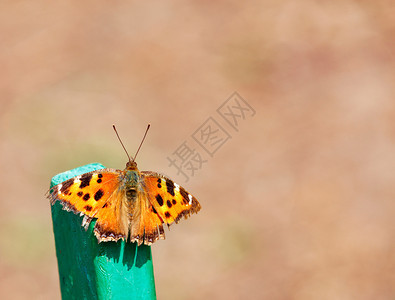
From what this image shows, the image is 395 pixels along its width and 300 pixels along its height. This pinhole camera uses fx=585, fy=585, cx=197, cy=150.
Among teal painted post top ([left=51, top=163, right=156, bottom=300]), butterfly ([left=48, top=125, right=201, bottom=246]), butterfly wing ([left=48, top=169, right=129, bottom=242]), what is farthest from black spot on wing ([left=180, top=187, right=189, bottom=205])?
teal painted post top ([left=51, top=163, right=156, bottom=300])

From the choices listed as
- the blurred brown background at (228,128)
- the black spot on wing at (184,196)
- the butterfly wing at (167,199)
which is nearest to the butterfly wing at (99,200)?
the butterfly wing at (167,199)

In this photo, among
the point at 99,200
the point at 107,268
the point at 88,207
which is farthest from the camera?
the point at 99,200

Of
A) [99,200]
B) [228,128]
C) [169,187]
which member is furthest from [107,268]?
[228,128]

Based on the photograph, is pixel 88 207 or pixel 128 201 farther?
pixel 128 201

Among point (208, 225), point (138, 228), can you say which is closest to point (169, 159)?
point (208, 225)

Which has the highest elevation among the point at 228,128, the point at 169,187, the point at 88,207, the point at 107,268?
the point at 228,128

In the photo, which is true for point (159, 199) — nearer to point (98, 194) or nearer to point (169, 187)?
point (169, 187)

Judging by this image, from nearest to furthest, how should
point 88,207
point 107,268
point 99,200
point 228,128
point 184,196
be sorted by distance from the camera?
1. point 107,268
2. point 88,207
3. point 99,200
4. point 184,196
5. point 228,128

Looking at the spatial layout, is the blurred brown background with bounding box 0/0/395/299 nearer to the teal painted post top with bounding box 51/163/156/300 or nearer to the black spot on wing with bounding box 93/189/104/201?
the black spot on wing with bounding box 93/189/104/201
